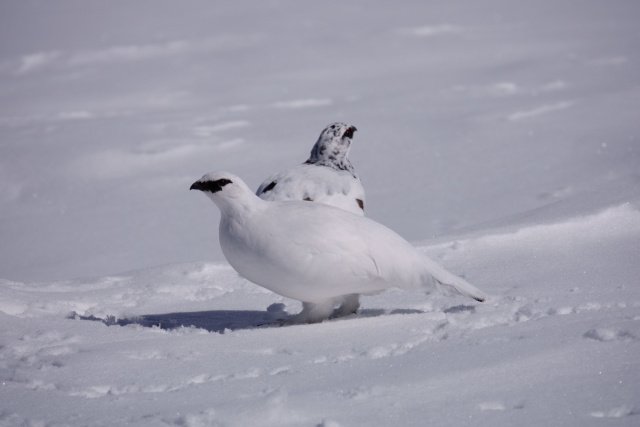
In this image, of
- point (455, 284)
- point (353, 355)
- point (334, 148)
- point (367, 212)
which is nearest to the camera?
point (353, 355)

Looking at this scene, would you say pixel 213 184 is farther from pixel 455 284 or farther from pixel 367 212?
pixel 367 212

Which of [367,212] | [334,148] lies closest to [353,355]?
[334,148]

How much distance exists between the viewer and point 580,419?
1.66 metres

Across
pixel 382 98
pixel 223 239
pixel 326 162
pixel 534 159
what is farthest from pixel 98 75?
pixel 223 239

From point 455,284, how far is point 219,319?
893 mm

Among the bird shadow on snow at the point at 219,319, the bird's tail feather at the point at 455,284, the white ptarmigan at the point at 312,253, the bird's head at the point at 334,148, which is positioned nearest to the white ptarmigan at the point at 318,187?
the bird's head at the point at 334,148

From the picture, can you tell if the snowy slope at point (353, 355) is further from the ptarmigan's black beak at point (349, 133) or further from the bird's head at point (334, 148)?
the ptarmigan's black beak at point (349, 133)

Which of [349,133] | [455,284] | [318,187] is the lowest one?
[455,284]

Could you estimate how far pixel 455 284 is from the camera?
270 cm

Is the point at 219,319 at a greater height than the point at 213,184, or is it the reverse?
the point at 213,184

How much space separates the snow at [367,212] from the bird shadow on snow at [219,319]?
2 centimetres

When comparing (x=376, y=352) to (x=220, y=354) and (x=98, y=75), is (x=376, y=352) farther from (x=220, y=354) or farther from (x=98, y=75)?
(x=98, y=75)

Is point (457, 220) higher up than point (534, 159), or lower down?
lower down

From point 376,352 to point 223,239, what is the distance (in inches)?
29.8
